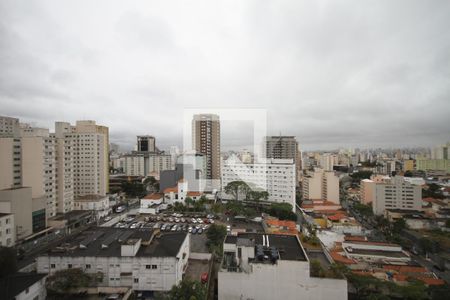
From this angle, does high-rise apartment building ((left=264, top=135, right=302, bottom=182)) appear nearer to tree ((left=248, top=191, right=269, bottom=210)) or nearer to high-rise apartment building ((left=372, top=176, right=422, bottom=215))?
tree ((left=248, top=191, right=269, bottom=210))

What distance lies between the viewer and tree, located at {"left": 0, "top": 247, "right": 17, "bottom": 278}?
221 inches

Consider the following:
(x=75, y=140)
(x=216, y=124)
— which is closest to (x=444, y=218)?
(x=216, y=124)

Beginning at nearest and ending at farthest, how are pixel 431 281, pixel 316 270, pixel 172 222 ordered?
pixel 316 270, pixel 431 281, pixel 172 222

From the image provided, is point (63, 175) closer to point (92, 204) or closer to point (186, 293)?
point (92, 204)

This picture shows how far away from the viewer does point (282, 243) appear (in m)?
5.98

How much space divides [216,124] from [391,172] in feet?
72.0

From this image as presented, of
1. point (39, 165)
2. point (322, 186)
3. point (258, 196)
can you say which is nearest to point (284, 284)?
point (258, 196)

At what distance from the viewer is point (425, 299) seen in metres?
5.27

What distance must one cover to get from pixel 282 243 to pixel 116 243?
4.42 metres

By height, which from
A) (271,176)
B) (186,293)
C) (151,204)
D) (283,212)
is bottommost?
(283,212)

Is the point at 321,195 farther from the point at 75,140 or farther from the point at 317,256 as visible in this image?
the point at 75,140

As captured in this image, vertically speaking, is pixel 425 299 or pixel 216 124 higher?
pixel 216 124

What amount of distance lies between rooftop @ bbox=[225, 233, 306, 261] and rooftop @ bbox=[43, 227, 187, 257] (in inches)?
61.4

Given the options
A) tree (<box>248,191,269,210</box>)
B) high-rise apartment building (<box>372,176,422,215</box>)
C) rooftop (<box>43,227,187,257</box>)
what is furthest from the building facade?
high-rise apartment building (<box>372,176,422,215</box>)
